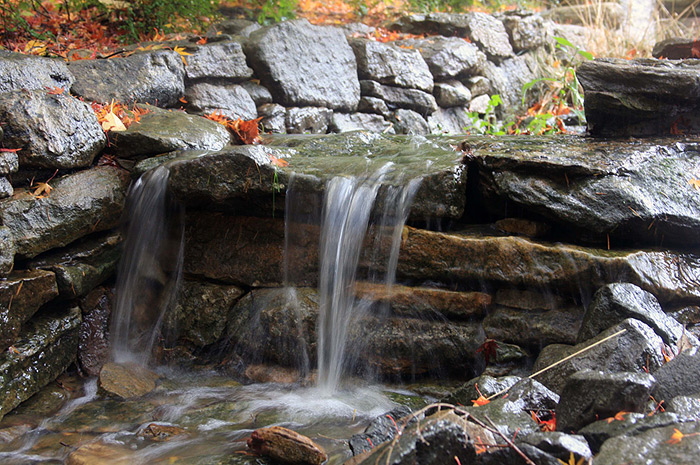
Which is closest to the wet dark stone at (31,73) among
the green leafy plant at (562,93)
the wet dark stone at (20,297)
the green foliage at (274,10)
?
the wet dark stone at (20,297)

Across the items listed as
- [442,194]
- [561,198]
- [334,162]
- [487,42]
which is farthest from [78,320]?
[487,42]

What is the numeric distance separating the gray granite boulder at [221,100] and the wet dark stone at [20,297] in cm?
287

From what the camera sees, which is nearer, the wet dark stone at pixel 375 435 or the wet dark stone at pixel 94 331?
the wet dark stone at pixel 375 435

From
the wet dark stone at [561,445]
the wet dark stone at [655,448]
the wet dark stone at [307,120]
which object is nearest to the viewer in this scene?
the wet dark stone at [655,448]

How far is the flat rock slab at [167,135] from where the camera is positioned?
452 centimetres

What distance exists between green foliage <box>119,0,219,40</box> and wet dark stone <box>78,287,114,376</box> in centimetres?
372

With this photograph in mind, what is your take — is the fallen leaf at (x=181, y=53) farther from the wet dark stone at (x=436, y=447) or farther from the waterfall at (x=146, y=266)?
the wet dark stone at (x=436, y=447)

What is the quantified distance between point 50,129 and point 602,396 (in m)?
4.00

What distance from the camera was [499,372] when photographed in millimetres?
3410

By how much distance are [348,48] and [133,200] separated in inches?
158

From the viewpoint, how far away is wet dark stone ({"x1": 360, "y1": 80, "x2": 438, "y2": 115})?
724cm

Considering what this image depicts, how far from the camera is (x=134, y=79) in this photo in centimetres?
545

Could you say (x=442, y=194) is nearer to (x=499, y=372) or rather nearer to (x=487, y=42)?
(x=499, y=372)

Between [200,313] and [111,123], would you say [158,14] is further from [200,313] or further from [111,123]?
[200,313]
